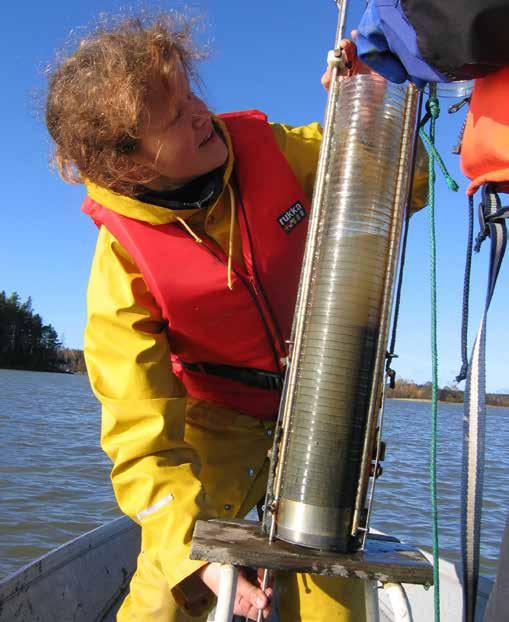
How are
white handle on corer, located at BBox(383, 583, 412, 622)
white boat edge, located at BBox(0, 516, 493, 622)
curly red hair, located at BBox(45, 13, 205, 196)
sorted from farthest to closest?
white boat edge, located at BBox(0, 516, 493, 622), curly red hair, located at BBox(45, 13, 205, 196), white handle on corer, located at BBox(383, 583, 412, 622)

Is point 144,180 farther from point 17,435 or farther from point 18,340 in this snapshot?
point 18,340

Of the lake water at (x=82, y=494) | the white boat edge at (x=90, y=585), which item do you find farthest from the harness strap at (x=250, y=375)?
the lake water at (x=82, y=494)

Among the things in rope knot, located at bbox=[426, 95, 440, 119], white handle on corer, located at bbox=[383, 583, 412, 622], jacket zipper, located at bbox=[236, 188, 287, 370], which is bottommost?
white handle on corer, located at bbox=[383, 583, 412, 622]

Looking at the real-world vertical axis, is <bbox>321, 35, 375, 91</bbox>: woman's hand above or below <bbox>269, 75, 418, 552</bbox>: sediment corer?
above

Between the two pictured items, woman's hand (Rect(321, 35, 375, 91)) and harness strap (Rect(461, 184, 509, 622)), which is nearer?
harness strap (Rect(461, 184, 509, 622))

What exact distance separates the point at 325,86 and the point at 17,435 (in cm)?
1205

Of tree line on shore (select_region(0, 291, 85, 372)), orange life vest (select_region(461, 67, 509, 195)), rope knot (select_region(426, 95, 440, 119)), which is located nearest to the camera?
orange life vest (select_region(461, 67, 509, 195))

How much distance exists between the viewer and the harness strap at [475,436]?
130cm

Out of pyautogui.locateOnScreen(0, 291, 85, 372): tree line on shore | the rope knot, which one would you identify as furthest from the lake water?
pyautogui.locateOnScreen(0, 291, 85, 372): tree line on shore

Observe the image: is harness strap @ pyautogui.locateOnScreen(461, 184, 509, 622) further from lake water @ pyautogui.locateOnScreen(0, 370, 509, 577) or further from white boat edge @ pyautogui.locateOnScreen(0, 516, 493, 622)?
lake water @ pyautogui.locateOnScreen(0, 370, 509, 577)

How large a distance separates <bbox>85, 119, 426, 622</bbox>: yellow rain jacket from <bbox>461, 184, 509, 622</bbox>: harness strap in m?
0.78

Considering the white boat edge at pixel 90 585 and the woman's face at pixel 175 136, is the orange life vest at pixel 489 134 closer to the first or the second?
the woman's face at pixel 175 136

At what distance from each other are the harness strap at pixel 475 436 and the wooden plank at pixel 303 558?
103 millimetres

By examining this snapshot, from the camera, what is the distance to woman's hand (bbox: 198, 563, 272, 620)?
5.71 feet
